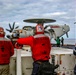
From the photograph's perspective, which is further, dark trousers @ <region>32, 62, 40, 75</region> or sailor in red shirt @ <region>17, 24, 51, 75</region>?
sailor in red shirt @ <region>17, 24, 51, 75</region>

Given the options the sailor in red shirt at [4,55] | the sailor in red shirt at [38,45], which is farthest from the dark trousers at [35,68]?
the sailor in red shirt at [4,55]

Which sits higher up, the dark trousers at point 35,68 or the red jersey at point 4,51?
the red jersey at point 4,51

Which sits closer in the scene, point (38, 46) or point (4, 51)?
point (4, 51)

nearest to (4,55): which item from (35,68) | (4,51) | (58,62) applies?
(4,51)

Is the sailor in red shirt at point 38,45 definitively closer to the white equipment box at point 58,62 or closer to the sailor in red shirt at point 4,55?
the white equipment box at point 58,62

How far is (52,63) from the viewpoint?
5793 millimetres

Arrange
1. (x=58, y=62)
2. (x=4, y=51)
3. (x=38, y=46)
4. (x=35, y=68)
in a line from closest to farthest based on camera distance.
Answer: (x=4, y=51) → (x=35, y=68) → (x=38, y=46) → (x=58, y=62)

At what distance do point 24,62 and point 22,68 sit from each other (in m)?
0.17

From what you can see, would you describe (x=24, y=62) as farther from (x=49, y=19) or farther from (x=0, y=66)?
(x=49, y=19)

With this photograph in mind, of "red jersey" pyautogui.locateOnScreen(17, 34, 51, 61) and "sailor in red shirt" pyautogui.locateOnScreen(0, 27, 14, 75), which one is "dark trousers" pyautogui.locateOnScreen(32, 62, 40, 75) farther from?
"sailor in red shirt" pyautogui.locateOnScreen(0, 27, 14, 75)

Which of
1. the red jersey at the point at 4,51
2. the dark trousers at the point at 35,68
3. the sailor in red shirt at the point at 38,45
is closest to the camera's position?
the red jersey at the point at 4,51

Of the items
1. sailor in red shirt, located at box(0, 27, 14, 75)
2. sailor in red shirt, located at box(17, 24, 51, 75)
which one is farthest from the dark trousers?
sailor in red shirt, located at box(0, 27, 14, 75)

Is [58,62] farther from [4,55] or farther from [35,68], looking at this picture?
[4,55]

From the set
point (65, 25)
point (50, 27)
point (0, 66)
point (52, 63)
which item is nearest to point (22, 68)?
point (0, 66)
